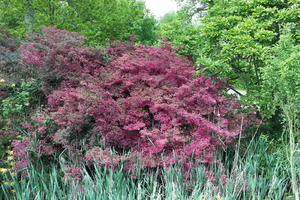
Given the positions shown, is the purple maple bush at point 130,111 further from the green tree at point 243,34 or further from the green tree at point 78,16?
the green tree at point 78,16

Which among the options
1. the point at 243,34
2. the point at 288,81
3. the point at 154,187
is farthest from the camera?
the point at 243,34

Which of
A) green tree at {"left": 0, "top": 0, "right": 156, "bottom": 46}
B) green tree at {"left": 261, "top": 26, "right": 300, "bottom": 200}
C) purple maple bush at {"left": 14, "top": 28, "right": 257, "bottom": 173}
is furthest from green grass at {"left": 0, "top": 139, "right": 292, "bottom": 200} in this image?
green tree at {"left": 0, "top": 0, "right": 156, "bottom": 46}

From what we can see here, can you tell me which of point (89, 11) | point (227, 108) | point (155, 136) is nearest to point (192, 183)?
point (155, 136)

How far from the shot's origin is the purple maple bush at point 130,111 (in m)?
3.50

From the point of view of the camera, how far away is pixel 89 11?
24.0 feet

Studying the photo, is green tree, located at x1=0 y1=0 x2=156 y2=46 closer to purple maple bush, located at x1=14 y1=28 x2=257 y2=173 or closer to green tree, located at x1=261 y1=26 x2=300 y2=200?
purple maple bush, located at x1=14 y1=28 x2=257 y2=173

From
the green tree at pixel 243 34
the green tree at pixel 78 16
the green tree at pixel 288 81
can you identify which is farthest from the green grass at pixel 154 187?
the green tree at pixel 78 16

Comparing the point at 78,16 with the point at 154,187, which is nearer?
the point at 154,187

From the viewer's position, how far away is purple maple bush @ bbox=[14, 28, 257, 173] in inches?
138

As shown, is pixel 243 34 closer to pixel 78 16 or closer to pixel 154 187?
pixel 154 187

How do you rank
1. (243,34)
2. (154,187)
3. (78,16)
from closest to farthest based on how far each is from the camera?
(154,187) → (243,34) → (78,16)

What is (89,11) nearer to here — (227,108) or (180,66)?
(180,66)

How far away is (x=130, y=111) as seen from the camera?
388cm

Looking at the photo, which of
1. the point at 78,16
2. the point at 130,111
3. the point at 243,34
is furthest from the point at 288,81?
the point at 78,16
